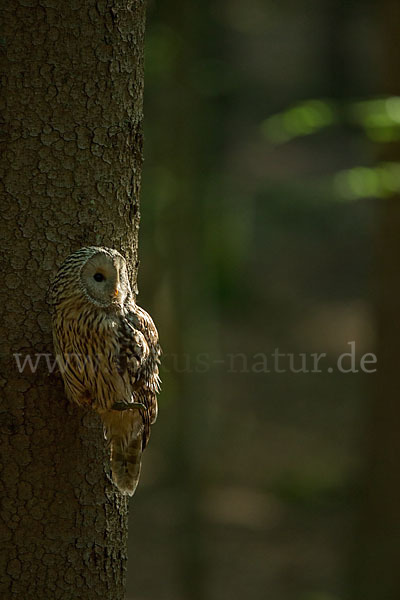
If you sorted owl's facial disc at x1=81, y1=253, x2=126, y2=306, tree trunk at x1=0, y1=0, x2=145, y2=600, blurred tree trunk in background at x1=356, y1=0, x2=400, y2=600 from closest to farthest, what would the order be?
owl's facial disc at x1=81, y1=253, x2=126, y2=306, tree trunk at x1=0, y1=0, x2=145, y2=600, blurred tree trunk in background at x1=356, y1=0, x2=400, y2=600

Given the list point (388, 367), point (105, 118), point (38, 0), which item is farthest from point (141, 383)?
point (388, 367)

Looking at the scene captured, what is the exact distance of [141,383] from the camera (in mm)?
2486

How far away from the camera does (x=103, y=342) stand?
2.36m

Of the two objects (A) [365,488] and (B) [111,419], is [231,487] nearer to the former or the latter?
(A) [365,488]

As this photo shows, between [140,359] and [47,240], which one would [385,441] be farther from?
[47,240]

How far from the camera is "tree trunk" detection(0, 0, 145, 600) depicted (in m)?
2.44

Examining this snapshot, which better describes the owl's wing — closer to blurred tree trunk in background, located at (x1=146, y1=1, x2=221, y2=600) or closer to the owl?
the owl

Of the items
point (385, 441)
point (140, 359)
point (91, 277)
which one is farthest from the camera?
point (385, 441)

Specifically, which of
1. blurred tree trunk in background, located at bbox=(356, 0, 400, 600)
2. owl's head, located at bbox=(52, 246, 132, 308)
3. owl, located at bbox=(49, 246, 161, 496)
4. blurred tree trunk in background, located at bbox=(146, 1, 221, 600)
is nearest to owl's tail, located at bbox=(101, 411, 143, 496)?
owl, located at bbox=(49, 246, 161, 496)

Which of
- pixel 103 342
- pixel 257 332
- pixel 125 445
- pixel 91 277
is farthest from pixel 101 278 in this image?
pixel 257 332

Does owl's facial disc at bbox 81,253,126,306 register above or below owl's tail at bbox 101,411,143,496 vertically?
above

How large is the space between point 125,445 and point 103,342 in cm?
37

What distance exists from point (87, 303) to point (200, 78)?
203 inches

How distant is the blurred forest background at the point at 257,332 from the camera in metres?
6.75
